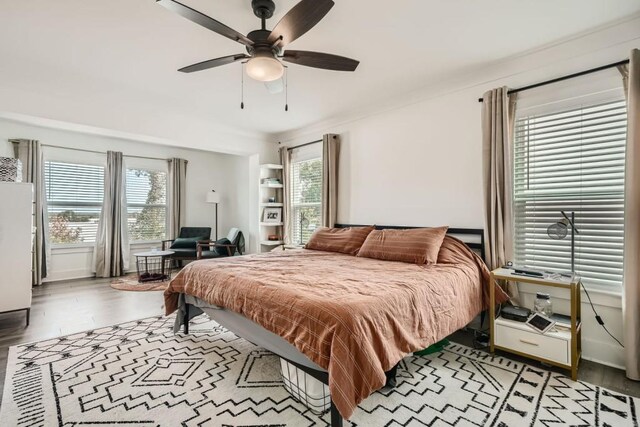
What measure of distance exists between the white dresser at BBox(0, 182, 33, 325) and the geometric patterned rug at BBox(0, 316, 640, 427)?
0.78 m

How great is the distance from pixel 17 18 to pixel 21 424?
2718 mm

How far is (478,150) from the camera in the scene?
3.14 metres

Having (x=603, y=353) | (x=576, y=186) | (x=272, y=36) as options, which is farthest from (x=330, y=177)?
(x=603, y=353)

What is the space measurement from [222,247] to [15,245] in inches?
109

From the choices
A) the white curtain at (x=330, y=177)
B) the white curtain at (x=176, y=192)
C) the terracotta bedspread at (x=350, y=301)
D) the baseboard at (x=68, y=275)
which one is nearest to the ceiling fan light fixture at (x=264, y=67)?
the terracotta bedspread at (x=350, y=301)

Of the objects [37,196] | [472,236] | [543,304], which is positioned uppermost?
[37,196]

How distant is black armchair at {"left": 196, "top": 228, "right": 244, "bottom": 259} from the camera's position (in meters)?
5.34

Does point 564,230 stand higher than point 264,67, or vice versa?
point 264,67

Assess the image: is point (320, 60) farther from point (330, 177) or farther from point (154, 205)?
point (154, 205)

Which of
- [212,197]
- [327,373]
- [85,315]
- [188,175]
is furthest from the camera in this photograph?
[188,175]

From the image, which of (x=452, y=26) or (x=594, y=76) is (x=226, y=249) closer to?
(x=452, y=26)

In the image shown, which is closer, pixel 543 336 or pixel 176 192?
pixel 543 336

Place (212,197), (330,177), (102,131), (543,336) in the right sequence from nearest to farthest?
(543,336) → (102,131) → (330,177) → (212,197)

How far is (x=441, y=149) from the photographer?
344cm
